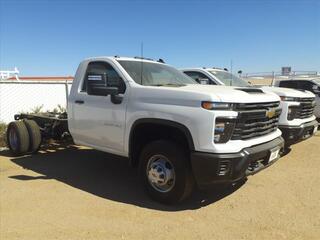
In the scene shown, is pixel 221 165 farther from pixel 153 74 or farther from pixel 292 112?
pixel 292 112

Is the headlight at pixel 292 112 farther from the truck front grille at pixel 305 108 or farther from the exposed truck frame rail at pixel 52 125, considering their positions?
the exposed truck frame rail at pixel 52 125

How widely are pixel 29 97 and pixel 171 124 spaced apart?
835 centimetres

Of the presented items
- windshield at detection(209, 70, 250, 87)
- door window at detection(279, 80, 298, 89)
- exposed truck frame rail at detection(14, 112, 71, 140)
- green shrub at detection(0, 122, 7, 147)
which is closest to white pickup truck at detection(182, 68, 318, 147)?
windshield at detection(209, 70, 250, 87)

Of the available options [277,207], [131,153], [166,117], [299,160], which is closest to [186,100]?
[166,117]

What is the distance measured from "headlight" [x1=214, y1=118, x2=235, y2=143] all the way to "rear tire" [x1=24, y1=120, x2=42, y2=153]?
489 cm

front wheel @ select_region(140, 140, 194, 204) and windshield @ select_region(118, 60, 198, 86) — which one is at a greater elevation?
windshield @ select_region(118, 60, 198, 86)

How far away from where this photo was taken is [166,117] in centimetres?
490

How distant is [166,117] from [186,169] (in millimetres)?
714

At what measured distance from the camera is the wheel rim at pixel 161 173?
503 cm

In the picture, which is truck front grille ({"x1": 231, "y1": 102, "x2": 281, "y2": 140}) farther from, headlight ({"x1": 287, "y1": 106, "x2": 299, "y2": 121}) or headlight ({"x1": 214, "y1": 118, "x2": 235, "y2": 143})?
headlight ({"x1": 287, "y1": 106, "x2": 299, "y2": 121})

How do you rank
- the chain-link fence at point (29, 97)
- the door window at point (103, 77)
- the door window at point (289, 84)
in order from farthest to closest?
the door window at point (289, 84)
the chain-link fence at point (29, 97)
the door window at point (103, 77)

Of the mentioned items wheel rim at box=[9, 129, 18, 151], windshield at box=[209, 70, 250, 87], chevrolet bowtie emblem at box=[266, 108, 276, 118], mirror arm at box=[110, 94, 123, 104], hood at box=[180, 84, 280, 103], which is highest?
windshield at box=[209, 70, 250, 87]

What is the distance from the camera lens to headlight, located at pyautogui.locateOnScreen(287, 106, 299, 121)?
7705 mm

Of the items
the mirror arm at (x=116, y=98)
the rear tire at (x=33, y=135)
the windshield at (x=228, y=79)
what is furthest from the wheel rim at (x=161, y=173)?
the windshield at (x=228, y=79)
